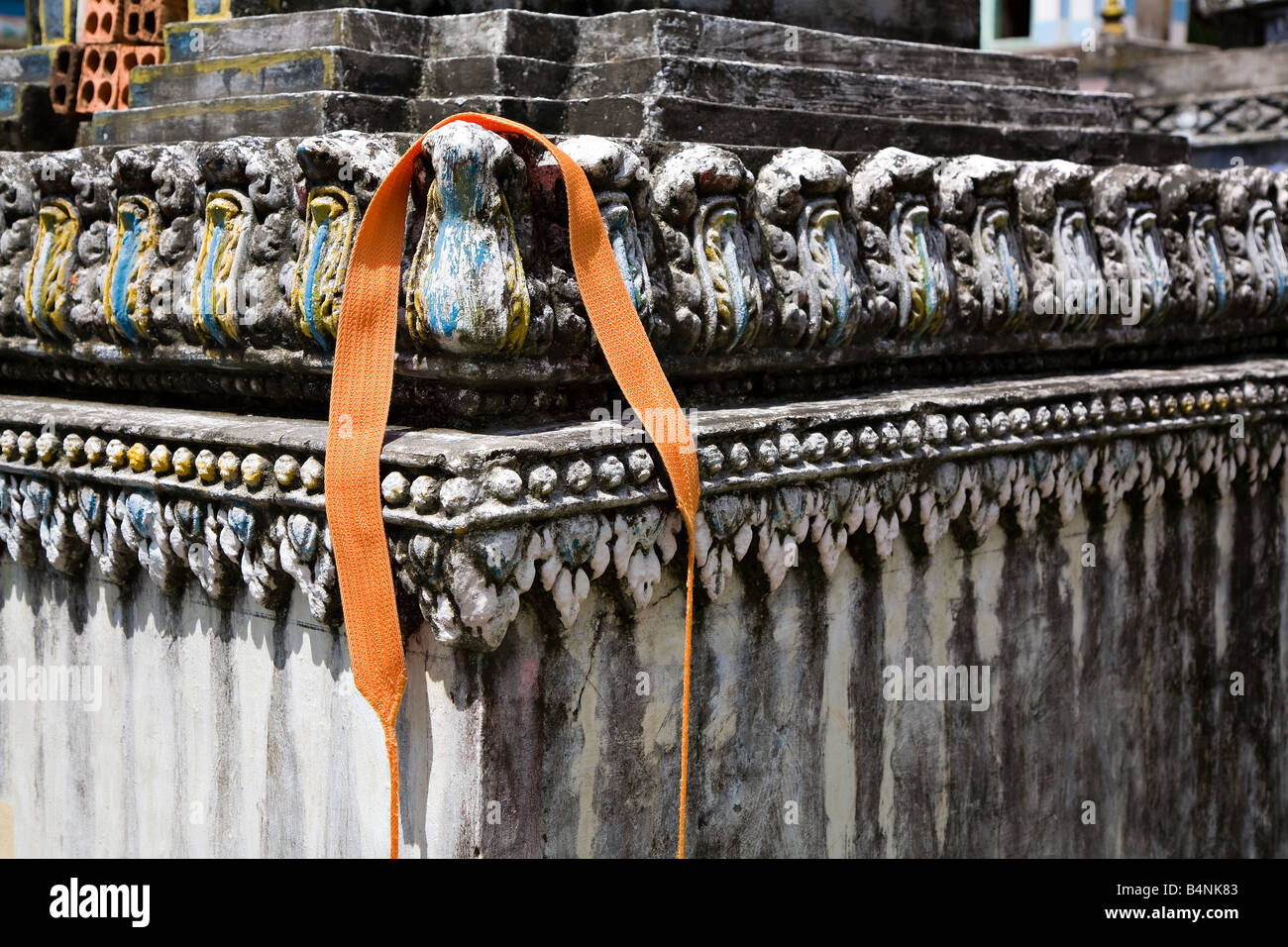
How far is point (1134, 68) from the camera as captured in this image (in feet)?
49.7

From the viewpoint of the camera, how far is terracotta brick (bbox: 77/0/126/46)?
17.7 feet

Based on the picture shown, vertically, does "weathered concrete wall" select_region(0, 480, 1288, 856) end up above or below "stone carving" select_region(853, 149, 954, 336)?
below

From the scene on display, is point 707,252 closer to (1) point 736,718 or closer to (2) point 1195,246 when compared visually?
(1) point 736,718

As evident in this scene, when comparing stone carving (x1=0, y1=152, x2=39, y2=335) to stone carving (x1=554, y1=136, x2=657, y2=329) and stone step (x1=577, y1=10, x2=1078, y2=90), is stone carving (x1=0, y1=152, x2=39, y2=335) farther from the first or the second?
stone carving (x1=554, y1=136, x2=657, y2=329)

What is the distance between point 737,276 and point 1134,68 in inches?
498

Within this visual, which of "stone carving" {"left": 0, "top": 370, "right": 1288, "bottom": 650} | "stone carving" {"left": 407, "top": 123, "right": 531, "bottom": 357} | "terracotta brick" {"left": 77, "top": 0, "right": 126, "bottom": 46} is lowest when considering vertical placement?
"stone carving" {"left": 0, "top": 370, "right": 1288, "bottom": 650}

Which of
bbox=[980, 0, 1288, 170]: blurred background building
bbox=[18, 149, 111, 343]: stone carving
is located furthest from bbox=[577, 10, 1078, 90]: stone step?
bbox=[980, 0, 1288, 170]: blurred background building

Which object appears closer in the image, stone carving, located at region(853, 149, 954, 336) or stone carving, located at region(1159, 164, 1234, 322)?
stone carving, located at region(853, 149, 954, 336)

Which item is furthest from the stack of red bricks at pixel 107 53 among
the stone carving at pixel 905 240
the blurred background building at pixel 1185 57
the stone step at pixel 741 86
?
the blurred background building at pixel 1185 57

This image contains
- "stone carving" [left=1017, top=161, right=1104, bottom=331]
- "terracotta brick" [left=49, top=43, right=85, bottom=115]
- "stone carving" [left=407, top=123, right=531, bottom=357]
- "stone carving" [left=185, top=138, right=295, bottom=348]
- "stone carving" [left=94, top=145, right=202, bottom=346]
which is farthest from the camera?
"terracotta brick" [left=49, top=43, right=85, bottom=115]

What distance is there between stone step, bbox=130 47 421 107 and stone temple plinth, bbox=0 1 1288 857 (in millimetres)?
15

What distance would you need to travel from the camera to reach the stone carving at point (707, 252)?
12.4 feet

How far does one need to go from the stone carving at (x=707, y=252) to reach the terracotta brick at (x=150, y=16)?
240 centimetres

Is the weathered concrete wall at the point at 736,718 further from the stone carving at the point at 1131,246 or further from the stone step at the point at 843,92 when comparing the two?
the stone step at the point at 843,92
